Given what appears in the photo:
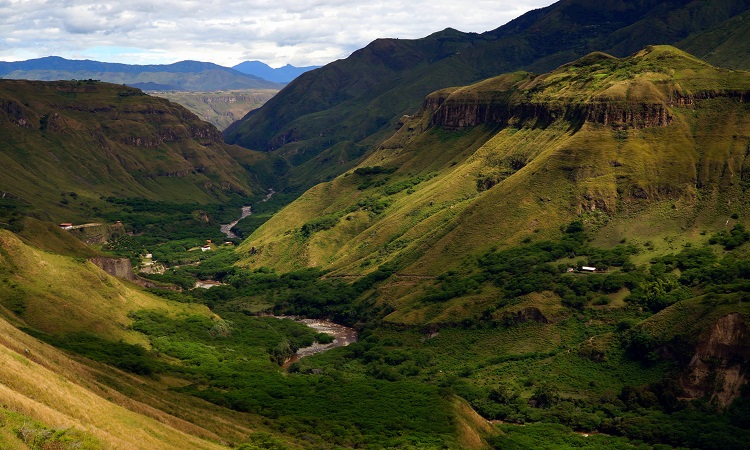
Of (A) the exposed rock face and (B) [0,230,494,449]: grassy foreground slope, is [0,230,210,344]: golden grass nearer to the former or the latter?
(B) [0,230,494,449]: grassy foreground slope

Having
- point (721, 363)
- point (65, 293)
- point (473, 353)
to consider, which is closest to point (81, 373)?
point (65, 293)

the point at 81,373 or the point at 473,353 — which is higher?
the point at 81,373

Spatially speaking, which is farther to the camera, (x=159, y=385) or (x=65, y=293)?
(x=65, y=293)

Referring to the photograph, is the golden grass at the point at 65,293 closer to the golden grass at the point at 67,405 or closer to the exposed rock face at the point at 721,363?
the golden grass at the point at 67,405

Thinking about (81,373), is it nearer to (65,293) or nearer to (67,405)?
(67,405)

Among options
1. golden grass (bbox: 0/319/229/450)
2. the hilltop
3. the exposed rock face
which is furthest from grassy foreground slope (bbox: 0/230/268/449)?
the exposed rock face

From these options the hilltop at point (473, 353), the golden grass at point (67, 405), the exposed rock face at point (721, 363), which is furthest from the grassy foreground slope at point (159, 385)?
the exposed rock face at point (721, 363)

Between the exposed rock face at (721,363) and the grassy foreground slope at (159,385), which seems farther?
the exposed rock face at (721,363)

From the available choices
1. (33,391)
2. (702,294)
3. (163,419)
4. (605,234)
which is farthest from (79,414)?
(605,234)
